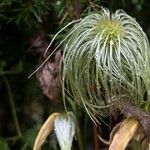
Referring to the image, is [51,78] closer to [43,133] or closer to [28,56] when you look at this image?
[43,133]

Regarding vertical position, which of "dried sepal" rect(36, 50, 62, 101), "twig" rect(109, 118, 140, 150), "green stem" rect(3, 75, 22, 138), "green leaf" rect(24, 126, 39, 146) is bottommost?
"green leaf" rect(24, 126, 39, 146)

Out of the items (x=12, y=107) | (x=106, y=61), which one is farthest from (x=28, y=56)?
(x=106, y=61)

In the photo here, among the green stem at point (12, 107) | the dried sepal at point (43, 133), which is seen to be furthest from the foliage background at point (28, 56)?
the dried sepal at point (43, 133)

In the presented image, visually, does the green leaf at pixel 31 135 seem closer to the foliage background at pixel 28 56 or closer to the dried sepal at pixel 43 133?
the foliage background at pixel 28 56

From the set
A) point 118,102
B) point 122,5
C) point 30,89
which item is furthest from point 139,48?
point 30,89

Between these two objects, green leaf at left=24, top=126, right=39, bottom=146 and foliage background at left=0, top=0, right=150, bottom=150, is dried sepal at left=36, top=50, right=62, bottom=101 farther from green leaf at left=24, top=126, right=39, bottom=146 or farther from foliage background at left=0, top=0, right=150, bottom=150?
green leaf at left=24, top=126, right=39, bottom=146

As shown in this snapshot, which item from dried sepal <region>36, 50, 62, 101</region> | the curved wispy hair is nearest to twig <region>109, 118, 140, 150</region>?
the curved wispy hair
